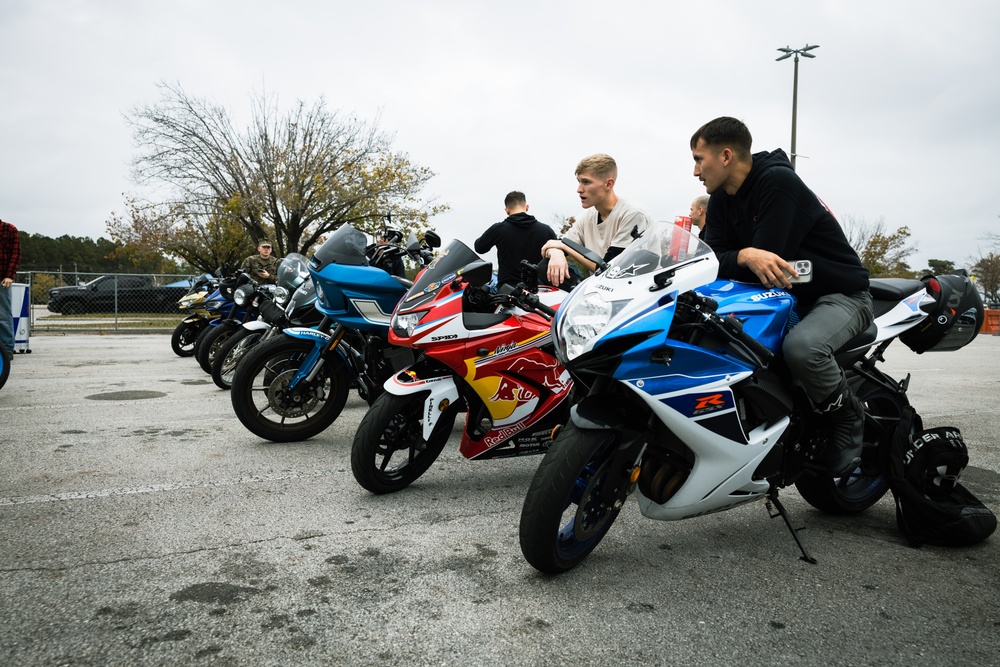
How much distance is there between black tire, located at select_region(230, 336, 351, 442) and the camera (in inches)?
199

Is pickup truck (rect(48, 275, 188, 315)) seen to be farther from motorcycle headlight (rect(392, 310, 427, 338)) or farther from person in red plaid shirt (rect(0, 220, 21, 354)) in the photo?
motorcycle headlight (rect(392, 310, 427, 338))

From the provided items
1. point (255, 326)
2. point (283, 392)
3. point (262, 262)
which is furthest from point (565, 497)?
point (262, 262)

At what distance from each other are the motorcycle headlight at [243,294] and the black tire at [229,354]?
891 millimetres

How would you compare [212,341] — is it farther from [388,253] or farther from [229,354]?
[388,253]

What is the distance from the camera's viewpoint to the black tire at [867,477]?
3461 millimetres

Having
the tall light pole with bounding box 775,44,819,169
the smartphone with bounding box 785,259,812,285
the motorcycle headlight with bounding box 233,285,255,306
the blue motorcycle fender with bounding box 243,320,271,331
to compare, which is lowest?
the blue motorcycle fender with bounding box 243,320,271,331

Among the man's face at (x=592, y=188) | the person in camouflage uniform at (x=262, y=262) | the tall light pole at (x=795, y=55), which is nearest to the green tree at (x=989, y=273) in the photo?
the tall light pole at (x=795, y=55)

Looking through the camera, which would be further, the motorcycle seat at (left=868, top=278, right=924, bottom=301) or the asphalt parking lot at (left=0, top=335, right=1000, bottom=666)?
the motorcycle seat at (left=868, top=278, right=924, bottom=301)

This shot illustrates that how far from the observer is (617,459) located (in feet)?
9.07

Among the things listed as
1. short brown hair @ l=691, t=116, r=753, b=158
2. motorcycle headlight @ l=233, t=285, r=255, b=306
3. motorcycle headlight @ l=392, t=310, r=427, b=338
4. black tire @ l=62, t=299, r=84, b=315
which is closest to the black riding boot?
short brown hair @ l=691, t=116, r=753, b=158

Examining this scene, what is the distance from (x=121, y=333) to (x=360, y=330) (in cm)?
1506

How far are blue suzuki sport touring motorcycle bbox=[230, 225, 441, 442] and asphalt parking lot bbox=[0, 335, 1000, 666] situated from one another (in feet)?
1.58

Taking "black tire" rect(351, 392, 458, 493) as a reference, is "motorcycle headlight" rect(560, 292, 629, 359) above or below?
above

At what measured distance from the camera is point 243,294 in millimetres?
8570
